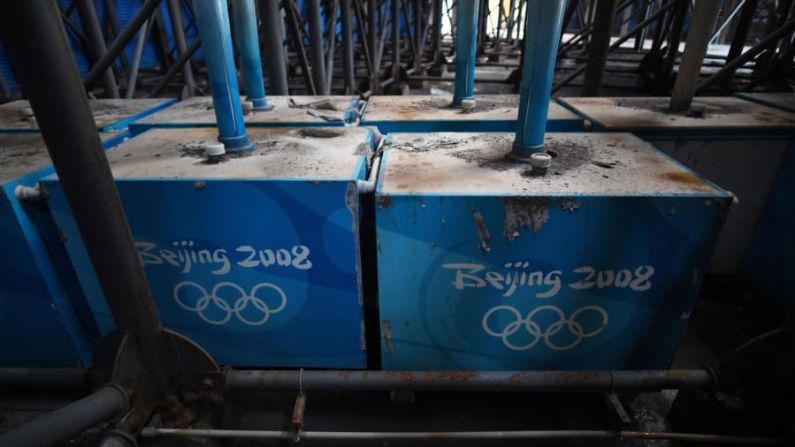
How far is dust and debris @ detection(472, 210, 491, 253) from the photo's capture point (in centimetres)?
140

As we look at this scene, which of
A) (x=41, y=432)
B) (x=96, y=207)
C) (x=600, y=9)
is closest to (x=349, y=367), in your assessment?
(x=41, y=432)

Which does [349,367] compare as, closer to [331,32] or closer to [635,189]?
[635,189]

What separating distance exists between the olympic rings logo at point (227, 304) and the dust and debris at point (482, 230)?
2.60 ft

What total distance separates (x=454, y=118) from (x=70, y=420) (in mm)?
2091

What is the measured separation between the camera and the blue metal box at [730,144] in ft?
7.14

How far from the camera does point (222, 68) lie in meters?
1.71

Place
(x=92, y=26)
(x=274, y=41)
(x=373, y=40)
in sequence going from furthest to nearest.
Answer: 1. (x=373, y=40)
2. (x=92, y=26)
3. (x=274, y=41)

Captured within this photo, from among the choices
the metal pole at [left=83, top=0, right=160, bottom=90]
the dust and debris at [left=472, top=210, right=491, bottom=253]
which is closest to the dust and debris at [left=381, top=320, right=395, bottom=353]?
the dust and debris at [left=472, top=210, right=491, bottom=253]

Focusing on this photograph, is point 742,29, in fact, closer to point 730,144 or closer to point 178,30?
point 730,144

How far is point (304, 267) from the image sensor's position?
158 cm

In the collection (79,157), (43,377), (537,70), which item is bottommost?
(43,377)

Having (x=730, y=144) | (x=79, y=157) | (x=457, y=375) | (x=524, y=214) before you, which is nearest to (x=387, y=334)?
(x=457, y=375)

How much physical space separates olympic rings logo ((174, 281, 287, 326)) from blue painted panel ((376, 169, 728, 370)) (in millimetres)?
470

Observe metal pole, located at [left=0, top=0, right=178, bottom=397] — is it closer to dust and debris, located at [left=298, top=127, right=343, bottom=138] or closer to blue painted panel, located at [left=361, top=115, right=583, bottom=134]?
dust and debris, located at [left=298, top=127, right=343, bottom=138]
